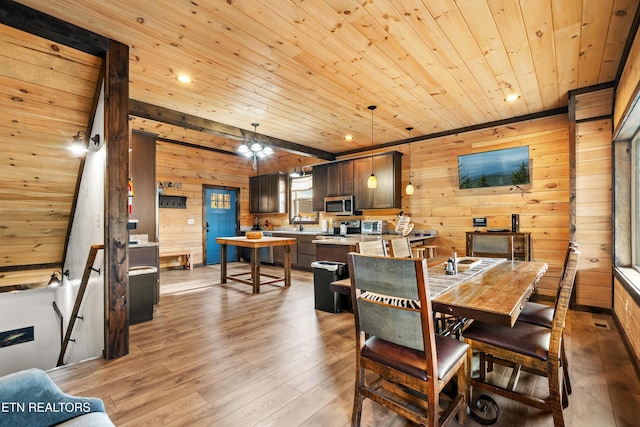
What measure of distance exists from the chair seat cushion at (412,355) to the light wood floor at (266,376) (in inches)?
18.6

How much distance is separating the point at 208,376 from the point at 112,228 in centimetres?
146

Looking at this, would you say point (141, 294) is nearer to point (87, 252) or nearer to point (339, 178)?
point (87, 252)

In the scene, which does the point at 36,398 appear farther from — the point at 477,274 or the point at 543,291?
the point at 543,291

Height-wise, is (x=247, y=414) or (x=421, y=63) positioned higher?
(x=421, y=63)

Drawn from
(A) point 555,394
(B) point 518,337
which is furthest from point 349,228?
(A) point 555,394

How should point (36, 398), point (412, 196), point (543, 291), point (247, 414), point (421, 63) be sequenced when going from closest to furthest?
point (36, 398)
point (247, 414)
point (421, 63)
point (543, 291)
point (412, 196)

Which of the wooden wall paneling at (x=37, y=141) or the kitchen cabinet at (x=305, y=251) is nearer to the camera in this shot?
the wooden wall paneling at (x=37, y=141)

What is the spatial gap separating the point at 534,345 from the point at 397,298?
0.91m

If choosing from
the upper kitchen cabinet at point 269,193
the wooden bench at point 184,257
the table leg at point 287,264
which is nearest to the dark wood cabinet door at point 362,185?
the table leg at point 287,264

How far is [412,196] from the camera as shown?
5633mm

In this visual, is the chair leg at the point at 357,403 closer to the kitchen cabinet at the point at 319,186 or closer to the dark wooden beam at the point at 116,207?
the dark wooden beam at the point at 116,207

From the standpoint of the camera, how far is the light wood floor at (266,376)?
5.62ft

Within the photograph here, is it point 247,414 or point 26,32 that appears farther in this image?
point 26,32

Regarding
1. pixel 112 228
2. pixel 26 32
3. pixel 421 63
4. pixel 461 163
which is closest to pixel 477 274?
pixel 421 63
